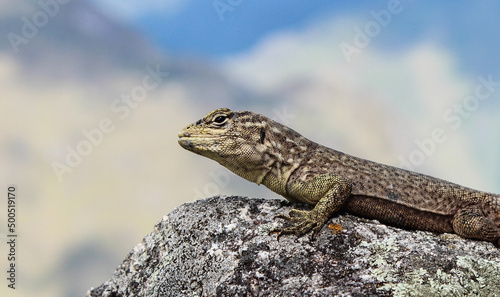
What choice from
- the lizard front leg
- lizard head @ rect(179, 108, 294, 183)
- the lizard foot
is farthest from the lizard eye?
the lizard foot

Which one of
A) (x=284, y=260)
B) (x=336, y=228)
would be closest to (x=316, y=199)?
(x=336, y=228)

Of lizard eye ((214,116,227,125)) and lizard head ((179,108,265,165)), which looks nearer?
lizard head ((179,108,265,165))

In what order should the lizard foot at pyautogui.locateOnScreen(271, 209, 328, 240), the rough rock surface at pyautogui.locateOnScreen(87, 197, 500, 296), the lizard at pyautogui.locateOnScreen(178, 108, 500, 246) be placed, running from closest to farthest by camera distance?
1. the rough rock surface at pyautogui.locateOnScreen(87, 197, 500, 296)
2. the lizard foot at pyautogui.locateOnScreen(271, 209, 328, 240)
3. the lizard at pyautogui.locateOnScreen(178, 108, 500, 246)

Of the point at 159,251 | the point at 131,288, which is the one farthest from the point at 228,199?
the point at 131,288

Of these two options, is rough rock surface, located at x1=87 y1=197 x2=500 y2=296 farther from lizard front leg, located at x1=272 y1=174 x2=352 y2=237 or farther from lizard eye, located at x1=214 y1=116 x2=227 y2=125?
lizard eye, located at x1=214 y1=116 x2=227 y2=125

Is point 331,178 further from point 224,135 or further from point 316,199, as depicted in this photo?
point 224,135

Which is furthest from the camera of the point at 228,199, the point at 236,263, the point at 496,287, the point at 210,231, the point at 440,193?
the point at 440,193

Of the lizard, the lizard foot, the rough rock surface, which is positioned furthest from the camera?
the lizard

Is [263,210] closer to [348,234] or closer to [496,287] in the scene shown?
[348,234]
